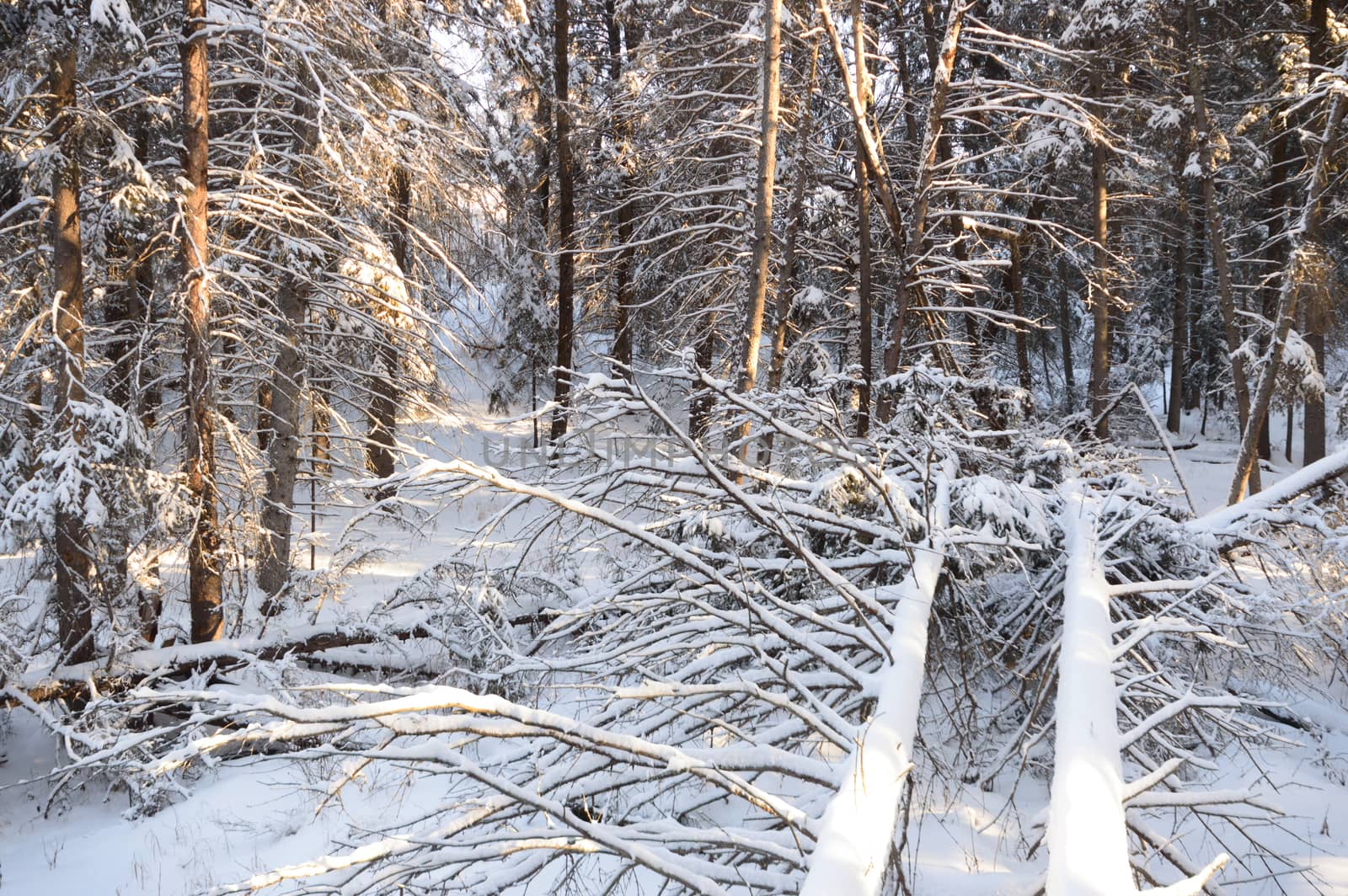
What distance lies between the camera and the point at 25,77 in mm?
7238

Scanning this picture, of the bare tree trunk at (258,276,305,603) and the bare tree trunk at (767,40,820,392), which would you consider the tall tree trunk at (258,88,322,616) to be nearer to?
the bare tree trunk at (258,276,305,603)

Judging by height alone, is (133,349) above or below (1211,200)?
below

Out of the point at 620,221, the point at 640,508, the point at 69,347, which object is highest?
the point at 620,221

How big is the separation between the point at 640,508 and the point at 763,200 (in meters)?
4.05

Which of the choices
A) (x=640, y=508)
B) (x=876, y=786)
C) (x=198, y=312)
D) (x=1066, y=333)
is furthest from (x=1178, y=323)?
(x=876, y=786)

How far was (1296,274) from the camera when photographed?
10867mm

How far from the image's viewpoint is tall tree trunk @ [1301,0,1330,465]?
11922 millimetres

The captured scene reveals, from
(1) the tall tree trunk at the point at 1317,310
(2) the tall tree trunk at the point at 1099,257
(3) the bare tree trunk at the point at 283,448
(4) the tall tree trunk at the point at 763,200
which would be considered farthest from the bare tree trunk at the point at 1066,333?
(3) the bare tree trunk at the point at 283,448

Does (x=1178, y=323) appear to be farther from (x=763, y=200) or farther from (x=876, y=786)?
(x=876, y=786)

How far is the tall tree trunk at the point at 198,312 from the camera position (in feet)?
24.8

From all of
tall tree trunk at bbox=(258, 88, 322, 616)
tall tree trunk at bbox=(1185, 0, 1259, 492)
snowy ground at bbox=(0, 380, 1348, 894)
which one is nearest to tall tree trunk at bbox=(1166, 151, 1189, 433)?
tall tree trunk at bbox=(1185, 0, 1259, 492)

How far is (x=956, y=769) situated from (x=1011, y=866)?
1212mm

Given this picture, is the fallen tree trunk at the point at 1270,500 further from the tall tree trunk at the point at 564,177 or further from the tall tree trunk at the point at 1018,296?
the tall tree trunk at the point at 564,177

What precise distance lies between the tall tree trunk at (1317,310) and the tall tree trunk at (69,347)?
550 inches
